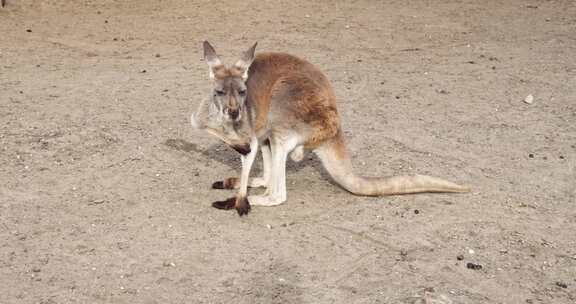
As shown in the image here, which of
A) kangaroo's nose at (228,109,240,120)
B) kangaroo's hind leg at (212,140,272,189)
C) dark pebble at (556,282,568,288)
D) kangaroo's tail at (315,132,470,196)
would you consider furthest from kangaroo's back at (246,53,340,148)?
dark pebble at (556,282,568,288)

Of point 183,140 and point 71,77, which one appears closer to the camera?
point 183,140

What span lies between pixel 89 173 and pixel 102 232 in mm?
924

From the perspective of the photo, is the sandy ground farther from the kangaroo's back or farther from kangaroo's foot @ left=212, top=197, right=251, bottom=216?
the kangaroo's back

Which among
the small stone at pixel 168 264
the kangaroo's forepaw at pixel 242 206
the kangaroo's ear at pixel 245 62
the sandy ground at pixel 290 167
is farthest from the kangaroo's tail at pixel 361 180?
the small stone at pixel 168 264

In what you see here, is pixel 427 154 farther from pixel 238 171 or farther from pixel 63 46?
pixel 63 46

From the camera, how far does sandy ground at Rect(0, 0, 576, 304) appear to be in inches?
162

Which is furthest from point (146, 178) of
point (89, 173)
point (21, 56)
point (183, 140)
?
point (21, 56)

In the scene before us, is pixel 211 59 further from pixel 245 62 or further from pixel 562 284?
pixel 562 284

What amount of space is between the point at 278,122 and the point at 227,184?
0.71 meters

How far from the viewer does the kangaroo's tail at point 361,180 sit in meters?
4.91

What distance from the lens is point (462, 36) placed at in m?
9.21

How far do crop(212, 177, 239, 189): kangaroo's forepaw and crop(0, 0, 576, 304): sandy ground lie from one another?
0.21ft

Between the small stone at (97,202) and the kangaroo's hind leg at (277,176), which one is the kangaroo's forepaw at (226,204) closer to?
the kangaroo's hind leg at (277,176)

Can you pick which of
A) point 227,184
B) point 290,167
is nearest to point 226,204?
point 227,184
